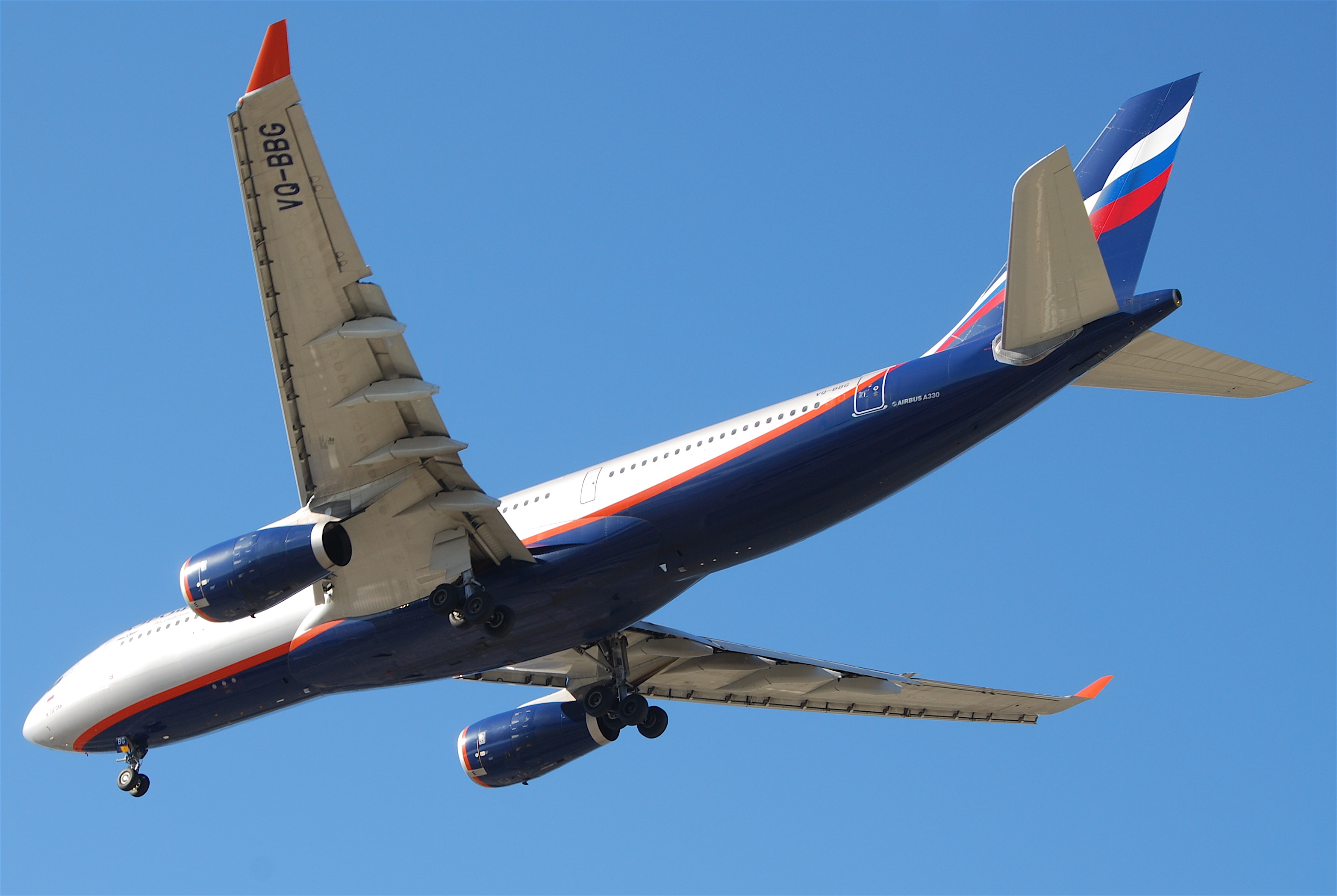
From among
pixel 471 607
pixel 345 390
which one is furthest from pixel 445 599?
pixel 345 390

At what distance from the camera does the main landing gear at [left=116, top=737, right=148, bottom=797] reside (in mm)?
24562

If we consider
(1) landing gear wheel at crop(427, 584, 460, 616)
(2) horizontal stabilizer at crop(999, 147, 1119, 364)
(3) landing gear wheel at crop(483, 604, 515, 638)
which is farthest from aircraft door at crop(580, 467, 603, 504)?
(2) horizontal stabilizer at crop(999, 147, 1119, 364)

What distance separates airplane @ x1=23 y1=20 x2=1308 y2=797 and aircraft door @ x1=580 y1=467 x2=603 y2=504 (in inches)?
2.0

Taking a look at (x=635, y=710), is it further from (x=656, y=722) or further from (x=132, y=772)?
(x=132, y=772)

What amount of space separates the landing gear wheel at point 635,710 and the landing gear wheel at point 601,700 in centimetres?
29

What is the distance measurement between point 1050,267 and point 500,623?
9.09 meters

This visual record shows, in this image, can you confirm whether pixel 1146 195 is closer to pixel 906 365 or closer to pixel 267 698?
pixel 906 365

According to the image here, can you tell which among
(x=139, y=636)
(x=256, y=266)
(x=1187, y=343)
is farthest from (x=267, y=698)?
(x=1187, y=343)

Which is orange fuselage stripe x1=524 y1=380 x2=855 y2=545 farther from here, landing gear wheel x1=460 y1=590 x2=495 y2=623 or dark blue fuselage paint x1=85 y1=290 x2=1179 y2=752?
landing gear wheel x1=460 y1=590 x2=495 y2=623

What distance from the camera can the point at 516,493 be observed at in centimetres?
2231

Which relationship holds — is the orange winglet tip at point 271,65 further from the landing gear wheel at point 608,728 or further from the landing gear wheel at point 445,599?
the landing gear wheel at point 608,728

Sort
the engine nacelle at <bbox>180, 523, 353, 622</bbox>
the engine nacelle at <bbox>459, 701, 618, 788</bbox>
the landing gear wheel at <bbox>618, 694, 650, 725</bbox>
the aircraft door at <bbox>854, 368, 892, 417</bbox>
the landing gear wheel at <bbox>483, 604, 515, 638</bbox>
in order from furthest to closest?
the engine nacelle at <bbox>459, 701, 618, 788</bbox>, the landing gear wheel at <bbox>618, 694, 650, 725</bbox>, the landing gear wheel at <bbox>483, 604, 515, 638</bbox>, the engine nacelle at <bbox>180, 523, 353, 622</bbox>, the aircraft door at <bbox>854, 368, 892, 417</bbox>

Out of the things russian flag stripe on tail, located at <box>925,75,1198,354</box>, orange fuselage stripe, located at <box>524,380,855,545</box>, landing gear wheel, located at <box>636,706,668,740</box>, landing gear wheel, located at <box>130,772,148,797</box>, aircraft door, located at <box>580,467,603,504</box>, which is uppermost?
russian flag stripe on tail, located at <box>925,75,1198,354</box>

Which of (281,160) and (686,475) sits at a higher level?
(281,160)
